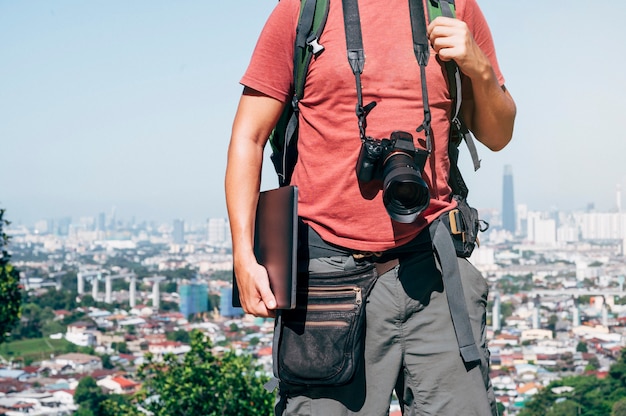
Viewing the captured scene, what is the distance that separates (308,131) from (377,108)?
111 millimetres

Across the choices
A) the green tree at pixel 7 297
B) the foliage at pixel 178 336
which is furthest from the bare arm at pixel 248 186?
the foliage at pixel 178 336

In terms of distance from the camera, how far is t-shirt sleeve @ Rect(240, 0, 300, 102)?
127 centimetres

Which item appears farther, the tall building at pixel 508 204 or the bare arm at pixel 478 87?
the tall building at pixel 508 204

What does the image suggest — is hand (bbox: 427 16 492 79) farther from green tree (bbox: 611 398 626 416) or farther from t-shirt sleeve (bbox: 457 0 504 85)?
green tree (bbox: 611 398 626 416)

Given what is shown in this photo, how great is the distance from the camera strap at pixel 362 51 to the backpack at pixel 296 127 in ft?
0.10

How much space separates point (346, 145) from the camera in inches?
48.6

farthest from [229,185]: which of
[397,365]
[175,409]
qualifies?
[175,409]

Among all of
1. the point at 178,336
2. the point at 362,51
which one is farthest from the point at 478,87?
the point at 178,336

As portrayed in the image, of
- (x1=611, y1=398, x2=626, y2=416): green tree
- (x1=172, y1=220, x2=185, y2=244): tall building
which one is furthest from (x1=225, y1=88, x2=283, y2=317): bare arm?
(x1=172, y1=220, x2=185, y2=244): tall building

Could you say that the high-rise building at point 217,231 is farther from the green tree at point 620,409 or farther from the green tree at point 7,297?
the green tree at point 7,297

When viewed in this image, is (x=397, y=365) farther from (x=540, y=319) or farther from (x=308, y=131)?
(x=540, y=319)

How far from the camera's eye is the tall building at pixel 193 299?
162ft

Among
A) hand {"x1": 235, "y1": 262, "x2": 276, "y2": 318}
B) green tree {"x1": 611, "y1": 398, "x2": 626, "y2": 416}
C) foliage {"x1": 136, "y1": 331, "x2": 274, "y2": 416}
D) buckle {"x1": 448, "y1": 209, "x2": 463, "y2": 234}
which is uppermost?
buckle {"x1": 448, "y1": 209, "x2": 463, "y2": 234}

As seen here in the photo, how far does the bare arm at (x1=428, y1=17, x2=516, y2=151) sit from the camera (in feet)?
0.44
